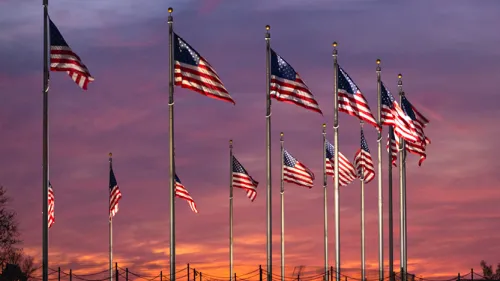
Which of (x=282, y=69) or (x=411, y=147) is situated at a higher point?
(x=282, y=69)

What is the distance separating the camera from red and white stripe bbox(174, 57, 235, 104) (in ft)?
159

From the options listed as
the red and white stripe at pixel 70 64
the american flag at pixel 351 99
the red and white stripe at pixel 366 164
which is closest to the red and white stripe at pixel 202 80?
the red and white stripe at pixel 70 64

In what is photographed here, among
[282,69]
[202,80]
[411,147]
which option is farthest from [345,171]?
[202,80]

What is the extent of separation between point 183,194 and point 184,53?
19.1 meters

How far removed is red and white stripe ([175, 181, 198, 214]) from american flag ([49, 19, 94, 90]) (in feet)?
62.4

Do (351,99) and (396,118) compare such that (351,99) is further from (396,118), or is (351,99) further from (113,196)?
(113,196)

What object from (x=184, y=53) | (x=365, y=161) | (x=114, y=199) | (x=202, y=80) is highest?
(x=184, y=53)

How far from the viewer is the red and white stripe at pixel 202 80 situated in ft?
159

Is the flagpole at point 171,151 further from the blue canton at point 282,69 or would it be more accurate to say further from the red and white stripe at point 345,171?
the red and white stripe at point 345,171

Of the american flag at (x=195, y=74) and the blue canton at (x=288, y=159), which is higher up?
the american flag at (x=195, y=74)

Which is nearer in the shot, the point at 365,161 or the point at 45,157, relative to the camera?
the point at 45,157

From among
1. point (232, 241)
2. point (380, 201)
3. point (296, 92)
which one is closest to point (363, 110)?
point (296, 92)

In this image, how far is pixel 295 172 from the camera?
68.5 metres

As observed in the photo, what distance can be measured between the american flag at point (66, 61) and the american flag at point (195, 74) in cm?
363
